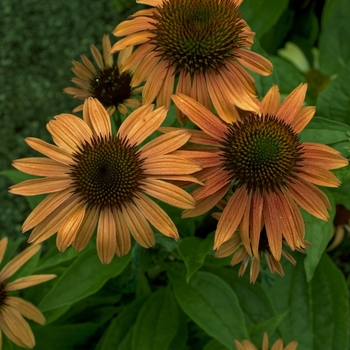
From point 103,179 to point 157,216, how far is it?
0.39 feet

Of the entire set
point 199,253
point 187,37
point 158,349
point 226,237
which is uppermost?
point 187,37

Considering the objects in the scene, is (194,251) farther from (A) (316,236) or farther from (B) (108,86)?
(B) (108,86)

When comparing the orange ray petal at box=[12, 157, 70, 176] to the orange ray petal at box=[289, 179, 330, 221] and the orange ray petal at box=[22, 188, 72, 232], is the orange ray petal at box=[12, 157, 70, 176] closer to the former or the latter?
the orange ray petal at box=[22, 188, 72, 232]

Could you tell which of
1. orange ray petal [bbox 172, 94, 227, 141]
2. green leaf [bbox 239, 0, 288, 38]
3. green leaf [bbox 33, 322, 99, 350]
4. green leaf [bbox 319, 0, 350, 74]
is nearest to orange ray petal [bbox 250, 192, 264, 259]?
orange ray petal [bbox 172, 94, 227, 141]

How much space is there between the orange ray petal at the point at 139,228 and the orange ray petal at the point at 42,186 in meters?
0.12

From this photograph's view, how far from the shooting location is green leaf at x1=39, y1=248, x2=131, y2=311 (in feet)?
3.99

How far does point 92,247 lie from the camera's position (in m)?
1.29

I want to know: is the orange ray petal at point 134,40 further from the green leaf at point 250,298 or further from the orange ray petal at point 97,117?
the green leaf at point 250,298

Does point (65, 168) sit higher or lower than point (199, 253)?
higher

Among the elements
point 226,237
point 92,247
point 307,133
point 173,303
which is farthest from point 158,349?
point 307,133

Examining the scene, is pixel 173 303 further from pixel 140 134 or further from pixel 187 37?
pixel 187 37

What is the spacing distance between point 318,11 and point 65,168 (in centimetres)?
167

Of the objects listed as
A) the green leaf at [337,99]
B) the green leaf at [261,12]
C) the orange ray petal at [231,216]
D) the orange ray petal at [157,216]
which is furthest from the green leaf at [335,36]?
the orange ray petal at [157,216]

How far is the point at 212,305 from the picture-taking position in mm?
1290
